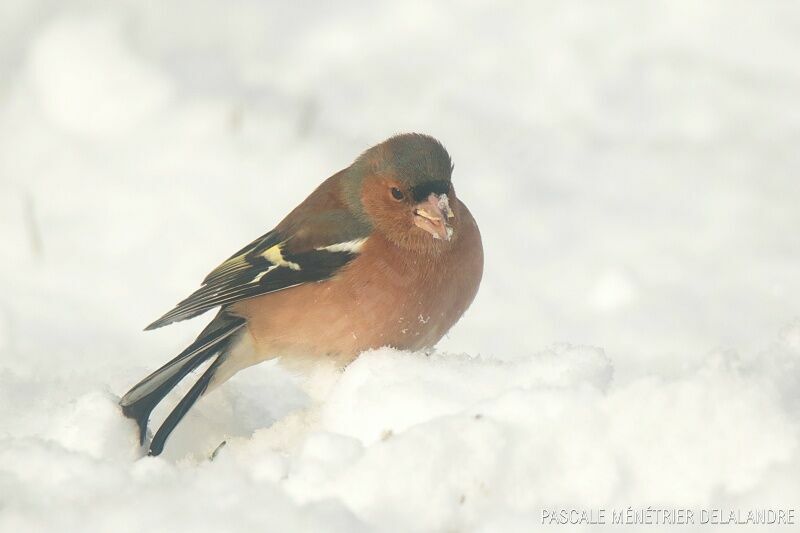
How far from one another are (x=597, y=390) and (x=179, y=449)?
1377 millimetres

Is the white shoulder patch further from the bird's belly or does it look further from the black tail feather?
the black tail feather

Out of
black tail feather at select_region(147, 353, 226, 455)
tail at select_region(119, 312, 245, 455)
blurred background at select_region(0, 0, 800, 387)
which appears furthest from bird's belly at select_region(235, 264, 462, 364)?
blurred background at select_region(0, 0, 800, 387)

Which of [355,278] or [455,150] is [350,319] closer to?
[355,278]

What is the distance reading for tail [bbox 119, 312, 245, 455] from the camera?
3.19m

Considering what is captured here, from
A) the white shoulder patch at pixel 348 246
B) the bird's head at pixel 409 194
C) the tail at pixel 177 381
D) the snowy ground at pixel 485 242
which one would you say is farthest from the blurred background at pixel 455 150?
the bird's head at pixel 409 194

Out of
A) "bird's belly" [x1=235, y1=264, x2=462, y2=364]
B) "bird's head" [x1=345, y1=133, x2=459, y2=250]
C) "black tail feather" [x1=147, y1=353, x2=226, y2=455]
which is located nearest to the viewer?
"black tail feather" [x1=147, y1=353, x2=226, y2=455]

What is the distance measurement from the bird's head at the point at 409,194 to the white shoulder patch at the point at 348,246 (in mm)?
92

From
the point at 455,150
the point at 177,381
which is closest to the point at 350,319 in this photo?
the point at 177,381

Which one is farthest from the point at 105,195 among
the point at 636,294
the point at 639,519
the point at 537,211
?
the point at 639,519

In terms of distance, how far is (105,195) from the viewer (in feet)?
21.6

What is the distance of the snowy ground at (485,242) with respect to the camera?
7.85ft

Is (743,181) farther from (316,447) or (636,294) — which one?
(316,447)

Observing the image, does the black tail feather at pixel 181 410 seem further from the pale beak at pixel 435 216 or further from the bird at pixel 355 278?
the pale beak at pixel 435 216

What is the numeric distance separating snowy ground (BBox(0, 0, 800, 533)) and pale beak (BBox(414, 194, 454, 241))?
597 millimetres
